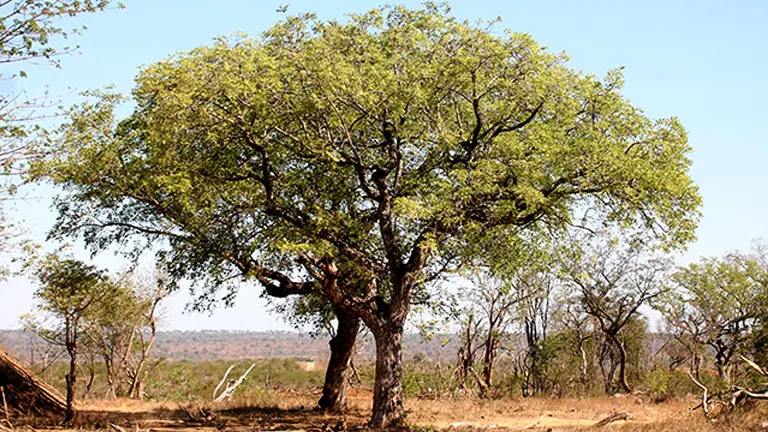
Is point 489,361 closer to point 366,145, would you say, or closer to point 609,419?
point 609,419

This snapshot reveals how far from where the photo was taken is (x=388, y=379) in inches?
626

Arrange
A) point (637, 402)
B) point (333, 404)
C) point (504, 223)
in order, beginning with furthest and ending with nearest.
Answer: point (637, 402) < point (333, 404) < point (504, 223)

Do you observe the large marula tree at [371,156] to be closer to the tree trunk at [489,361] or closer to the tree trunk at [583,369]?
the tree trunk at [489,361]

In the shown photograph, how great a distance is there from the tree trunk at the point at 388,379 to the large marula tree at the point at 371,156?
0.12 ft

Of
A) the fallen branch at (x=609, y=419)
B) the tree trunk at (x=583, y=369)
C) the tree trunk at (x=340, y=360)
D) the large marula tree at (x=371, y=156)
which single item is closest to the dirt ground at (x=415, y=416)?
the fallen branch at (x=609, y=419)

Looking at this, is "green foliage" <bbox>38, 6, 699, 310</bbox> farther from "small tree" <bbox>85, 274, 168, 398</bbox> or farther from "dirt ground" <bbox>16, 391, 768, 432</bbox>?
"small tree" <bbox>85, 274, 168, 398</bbox>

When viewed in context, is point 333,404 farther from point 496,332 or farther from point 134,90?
point 496,332

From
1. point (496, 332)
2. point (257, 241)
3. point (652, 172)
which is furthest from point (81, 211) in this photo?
point (496, 332)

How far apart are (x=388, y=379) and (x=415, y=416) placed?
295 cm

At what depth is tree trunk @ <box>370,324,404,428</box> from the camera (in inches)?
615

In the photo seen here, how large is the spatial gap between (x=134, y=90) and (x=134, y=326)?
56.9 ft

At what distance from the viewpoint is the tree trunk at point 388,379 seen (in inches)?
615

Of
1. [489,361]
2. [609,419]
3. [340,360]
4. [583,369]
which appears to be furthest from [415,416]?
[583,369]

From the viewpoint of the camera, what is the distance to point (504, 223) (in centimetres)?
1566
